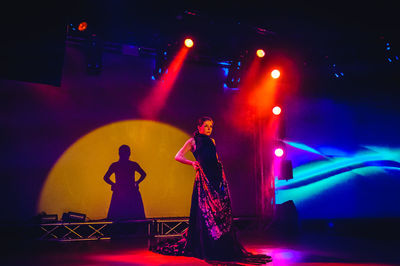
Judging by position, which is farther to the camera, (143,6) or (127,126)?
(127,126)

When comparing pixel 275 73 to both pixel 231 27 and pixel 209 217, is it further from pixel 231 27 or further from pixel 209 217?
pixel 209 217

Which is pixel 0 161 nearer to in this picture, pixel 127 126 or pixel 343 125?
pixel 127 126

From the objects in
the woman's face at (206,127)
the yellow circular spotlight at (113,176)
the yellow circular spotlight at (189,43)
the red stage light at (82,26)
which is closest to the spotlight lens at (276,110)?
the yellow circular spotlight at (113,176)

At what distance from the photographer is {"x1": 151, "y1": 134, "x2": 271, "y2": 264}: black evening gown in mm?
3568

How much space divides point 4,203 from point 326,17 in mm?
6290

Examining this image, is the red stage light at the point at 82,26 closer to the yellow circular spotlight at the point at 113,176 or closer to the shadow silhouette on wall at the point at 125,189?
the yellow circular spotlight at the point at 113,176

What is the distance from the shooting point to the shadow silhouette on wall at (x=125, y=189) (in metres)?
5.84

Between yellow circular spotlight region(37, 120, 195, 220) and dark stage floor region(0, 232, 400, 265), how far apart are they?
73cm

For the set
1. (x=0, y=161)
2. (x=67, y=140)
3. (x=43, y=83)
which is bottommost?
(x=0, y=161)

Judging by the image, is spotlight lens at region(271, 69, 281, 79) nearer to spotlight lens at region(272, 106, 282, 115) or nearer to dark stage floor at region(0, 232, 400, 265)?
spotlight lens at region(272, 106, 282, 115)

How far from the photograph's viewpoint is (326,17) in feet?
18.8

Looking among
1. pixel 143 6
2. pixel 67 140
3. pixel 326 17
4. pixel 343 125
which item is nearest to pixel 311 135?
pixel 343 125

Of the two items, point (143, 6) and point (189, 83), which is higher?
point (143, 6)

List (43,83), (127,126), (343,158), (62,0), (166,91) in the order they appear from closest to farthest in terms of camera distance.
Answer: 1. (62,0)
2. (43,83)
3. (127,126)
4. (166,91)
5. (343,158)
